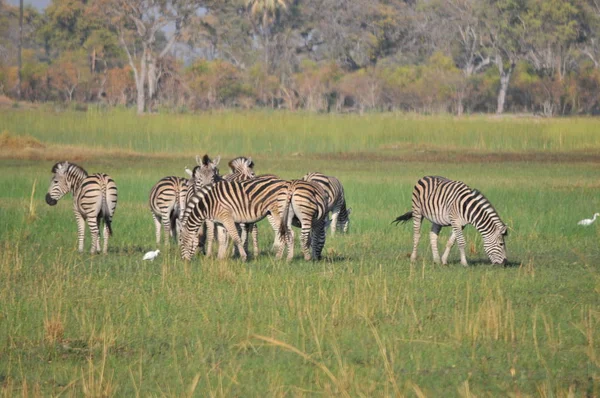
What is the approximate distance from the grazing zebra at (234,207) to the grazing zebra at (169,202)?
1.52m

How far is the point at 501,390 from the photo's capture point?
6910 millimetres

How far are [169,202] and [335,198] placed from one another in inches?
84.2

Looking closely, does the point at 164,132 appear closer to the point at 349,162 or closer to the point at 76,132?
the point at 76,132

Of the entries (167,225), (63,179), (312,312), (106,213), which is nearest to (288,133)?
(167,225)

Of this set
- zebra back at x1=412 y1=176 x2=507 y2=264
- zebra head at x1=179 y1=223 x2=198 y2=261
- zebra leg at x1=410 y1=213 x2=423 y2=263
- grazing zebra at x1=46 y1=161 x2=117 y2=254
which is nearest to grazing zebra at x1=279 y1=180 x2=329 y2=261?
zebra head at x1=179 y1=223 x2=198 y2=261

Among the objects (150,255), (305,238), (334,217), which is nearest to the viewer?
(305,238)

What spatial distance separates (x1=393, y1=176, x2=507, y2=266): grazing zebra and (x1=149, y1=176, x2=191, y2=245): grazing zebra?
292 cm

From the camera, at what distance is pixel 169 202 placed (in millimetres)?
13422

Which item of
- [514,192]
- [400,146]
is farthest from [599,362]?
[400,146]

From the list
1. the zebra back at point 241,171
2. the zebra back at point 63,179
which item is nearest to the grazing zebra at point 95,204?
the zebra back at point 63,179

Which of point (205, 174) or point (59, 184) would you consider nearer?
point (205, 174)

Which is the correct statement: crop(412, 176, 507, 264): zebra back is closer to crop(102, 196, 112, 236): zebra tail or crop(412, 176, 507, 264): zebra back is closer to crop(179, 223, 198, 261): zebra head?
crop(179, 223, 198, 261): zebra head

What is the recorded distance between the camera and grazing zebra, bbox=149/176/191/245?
13.4 metres

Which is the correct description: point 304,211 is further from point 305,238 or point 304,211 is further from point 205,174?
point 205,174
